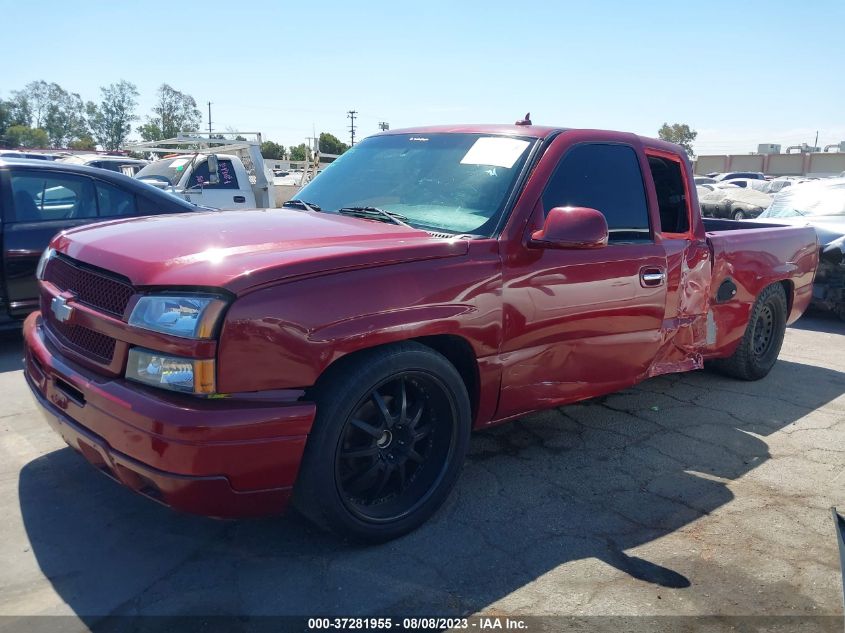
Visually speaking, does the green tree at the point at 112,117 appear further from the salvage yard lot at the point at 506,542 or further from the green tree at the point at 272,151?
the salvage yard lot at the point at 506,542

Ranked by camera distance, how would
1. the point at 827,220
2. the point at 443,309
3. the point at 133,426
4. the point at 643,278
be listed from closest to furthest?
the point at 133,426, the point at 443,309, the point at 643,278, the point at 827,220

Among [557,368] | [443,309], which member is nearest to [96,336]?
[443,309]

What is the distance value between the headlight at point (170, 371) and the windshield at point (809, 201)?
30.9 ft

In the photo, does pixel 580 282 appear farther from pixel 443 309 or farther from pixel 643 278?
pixel 443 309

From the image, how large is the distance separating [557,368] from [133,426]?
209 centimetres

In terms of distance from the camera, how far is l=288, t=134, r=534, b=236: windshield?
3.53 m

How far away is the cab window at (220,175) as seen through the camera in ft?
41.7

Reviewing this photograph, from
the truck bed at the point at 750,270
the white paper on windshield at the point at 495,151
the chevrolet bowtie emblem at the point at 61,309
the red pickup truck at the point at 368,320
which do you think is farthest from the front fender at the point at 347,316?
the truck bed at the point at 750,270

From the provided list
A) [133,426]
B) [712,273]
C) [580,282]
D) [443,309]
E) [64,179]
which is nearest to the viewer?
[133,426]

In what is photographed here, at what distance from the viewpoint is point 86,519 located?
125 inches

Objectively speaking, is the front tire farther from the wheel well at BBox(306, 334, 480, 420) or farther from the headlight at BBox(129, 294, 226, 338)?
the headlight at BBox(129, 294, 226, 338)

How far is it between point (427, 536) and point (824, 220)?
817 centimetres

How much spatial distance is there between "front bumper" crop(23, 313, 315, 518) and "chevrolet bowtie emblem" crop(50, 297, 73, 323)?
0.34 metres

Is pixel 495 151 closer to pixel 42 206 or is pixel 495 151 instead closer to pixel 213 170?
pixel 42 206
